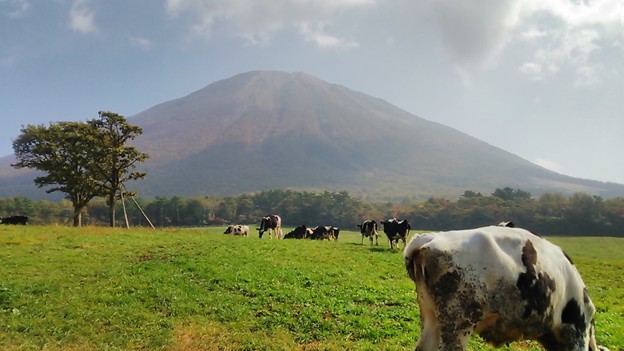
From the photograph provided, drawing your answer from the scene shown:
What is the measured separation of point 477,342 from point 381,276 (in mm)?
7959

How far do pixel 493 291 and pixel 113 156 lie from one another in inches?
1558

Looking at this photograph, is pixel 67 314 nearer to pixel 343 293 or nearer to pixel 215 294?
pixel 215 294

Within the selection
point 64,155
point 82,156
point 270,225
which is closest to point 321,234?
point 270,225

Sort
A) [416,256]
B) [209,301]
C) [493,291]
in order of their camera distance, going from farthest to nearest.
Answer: [209,301] < [416,256] < [493,291]

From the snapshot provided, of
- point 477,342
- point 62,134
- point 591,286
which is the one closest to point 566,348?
point 477,342

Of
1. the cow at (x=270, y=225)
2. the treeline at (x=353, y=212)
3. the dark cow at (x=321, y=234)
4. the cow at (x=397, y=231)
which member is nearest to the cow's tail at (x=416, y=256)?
the cow at (x=397, y=231)

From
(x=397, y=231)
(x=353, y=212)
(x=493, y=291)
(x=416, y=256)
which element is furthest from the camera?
(x=353, y=212)

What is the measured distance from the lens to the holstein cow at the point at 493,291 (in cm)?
553

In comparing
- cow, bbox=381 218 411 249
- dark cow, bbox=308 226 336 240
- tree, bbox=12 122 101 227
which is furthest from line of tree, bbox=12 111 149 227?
cow, bbox=381 218 411 249

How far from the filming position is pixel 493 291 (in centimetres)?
557

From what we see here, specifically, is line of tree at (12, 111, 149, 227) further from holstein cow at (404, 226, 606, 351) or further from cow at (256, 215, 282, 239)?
holstein cow at (404, 226, 606, 351)

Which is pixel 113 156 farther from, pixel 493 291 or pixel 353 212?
pixel 353 212

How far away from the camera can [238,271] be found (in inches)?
625

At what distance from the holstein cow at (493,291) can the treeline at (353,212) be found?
6349cm
